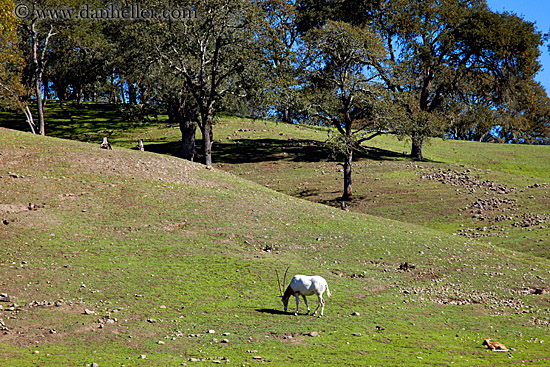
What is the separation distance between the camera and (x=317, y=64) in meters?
52.5

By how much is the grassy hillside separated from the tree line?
41.1 feet

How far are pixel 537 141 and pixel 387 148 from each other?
180ft

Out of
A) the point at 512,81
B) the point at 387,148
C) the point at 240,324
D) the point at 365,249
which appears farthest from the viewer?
the point at 387,148

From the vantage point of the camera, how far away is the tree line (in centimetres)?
5075

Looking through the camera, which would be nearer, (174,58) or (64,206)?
(64,206)

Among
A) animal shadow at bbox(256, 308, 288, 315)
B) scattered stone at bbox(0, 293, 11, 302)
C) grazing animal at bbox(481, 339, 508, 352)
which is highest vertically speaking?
scattered stone at bbox(0, 293, 11, 302)

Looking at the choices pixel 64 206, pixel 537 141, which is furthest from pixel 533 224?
pixel 537 141

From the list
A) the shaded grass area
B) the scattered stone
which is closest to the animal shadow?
the scattered stone

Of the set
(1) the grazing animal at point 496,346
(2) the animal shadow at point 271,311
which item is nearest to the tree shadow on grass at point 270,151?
(2) the animal shadow at point 271,311

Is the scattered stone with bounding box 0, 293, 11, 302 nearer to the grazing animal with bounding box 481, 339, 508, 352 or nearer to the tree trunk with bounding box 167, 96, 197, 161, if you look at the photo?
the grazing animal with bounding box 481, 339, 508, 352

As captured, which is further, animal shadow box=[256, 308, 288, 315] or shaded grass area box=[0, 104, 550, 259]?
shaded grass area box=[0, 104, 550, 259]

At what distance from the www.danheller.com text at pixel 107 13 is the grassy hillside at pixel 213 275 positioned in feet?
48.1

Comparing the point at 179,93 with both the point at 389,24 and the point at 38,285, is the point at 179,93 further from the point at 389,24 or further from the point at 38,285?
the point at 38,285

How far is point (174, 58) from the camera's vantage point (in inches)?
2066
